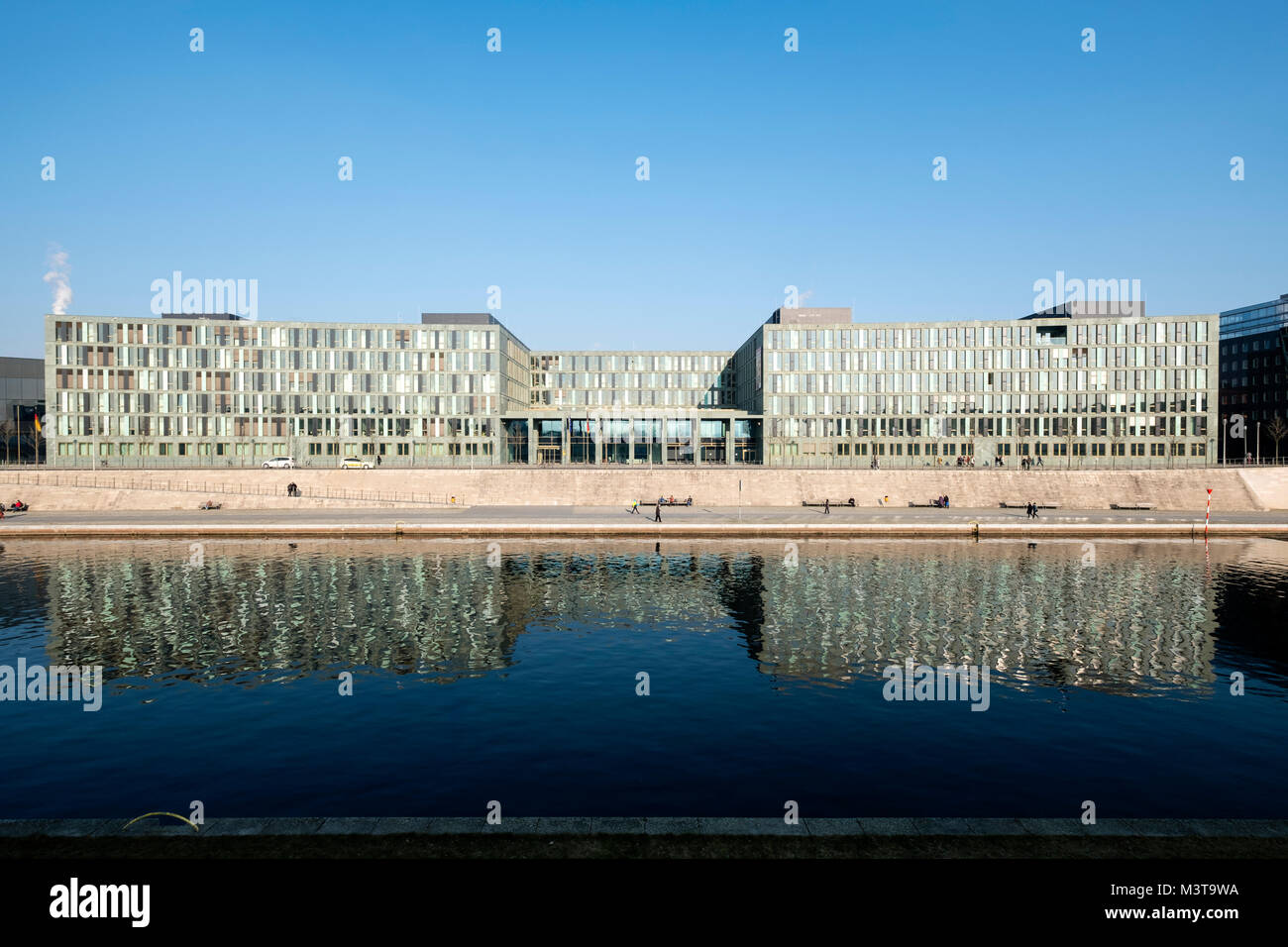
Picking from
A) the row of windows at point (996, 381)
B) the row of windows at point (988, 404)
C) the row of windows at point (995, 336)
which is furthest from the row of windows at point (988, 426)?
the row of windows at point (995, 336)

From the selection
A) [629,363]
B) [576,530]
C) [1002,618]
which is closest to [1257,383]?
[629,363]

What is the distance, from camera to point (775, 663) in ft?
80.6

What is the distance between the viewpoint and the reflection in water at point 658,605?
25.2m

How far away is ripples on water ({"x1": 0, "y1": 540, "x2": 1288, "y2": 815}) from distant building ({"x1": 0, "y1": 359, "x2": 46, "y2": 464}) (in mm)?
104181

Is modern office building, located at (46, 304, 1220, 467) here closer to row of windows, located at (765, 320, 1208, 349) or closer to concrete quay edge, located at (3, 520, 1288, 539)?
row of windows, located at (765, 320, 1208, 349)

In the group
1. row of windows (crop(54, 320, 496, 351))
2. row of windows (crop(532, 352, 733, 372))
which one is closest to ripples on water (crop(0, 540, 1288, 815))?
row of windows (crop(54, 320, 496, 351))

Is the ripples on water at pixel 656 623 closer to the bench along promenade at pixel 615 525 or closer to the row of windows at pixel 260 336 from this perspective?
the bench along promenade at pixel 615 525

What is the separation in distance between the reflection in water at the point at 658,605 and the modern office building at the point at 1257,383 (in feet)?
401

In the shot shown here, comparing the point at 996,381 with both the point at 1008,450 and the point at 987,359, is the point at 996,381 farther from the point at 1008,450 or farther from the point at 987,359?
the point at 1008,450

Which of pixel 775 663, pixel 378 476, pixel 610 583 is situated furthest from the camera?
pixel 378 476
